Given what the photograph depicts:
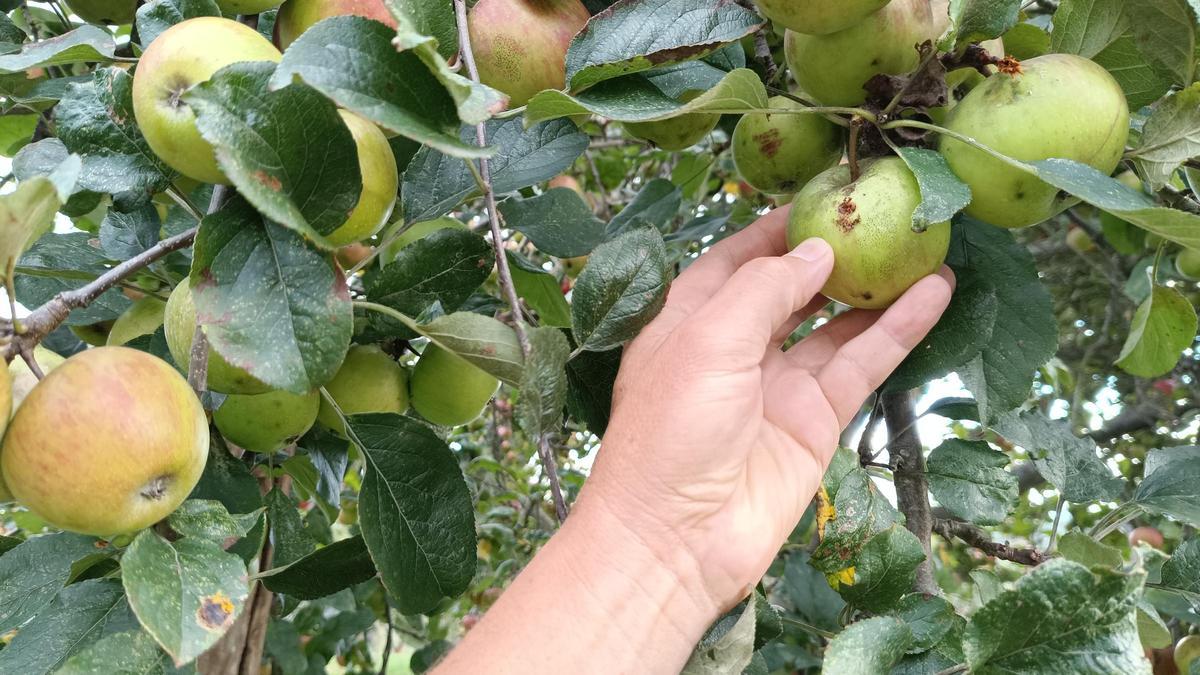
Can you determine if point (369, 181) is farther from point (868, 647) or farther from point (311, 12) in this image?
point (868, 647)

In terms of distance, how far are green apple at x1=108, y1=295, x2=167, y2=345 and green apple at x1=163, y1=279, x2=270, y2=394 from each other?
301 mm

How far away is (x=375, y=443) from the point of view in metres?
1.06

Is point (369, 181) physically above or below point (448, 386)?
above

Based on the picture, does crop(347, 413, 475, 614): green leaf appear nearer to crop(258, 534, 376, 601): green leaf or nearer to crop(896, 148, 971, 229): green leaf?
crop(258, 534, 376, 601): green leaf

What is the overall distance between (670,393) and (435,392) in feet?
1.39

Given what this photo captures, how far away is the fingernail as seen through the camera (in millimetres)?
939

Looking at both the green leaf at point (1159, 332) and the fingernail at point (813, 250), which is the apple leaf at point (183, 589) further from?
the green leaf at point (1159, 332)

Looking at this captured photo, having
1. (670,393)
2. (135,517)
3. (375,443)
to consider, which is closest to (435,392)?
(375,443)

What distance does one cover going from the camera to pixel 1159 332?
1.27 meters

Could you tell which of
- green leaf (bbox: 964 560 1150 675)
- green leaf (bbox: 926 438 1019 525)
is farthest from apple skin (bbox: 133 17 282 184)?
green leaf (bbox: 926 438 1019 525)

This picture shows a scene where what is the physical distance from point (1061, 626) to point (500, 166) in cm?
74

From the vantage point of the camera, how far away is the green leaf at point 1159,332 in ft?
3.98

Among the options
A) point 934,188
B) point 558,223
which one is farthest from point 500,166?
point 934,188

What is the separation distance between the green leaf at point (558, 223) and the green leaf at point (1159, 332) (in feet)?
2.54
